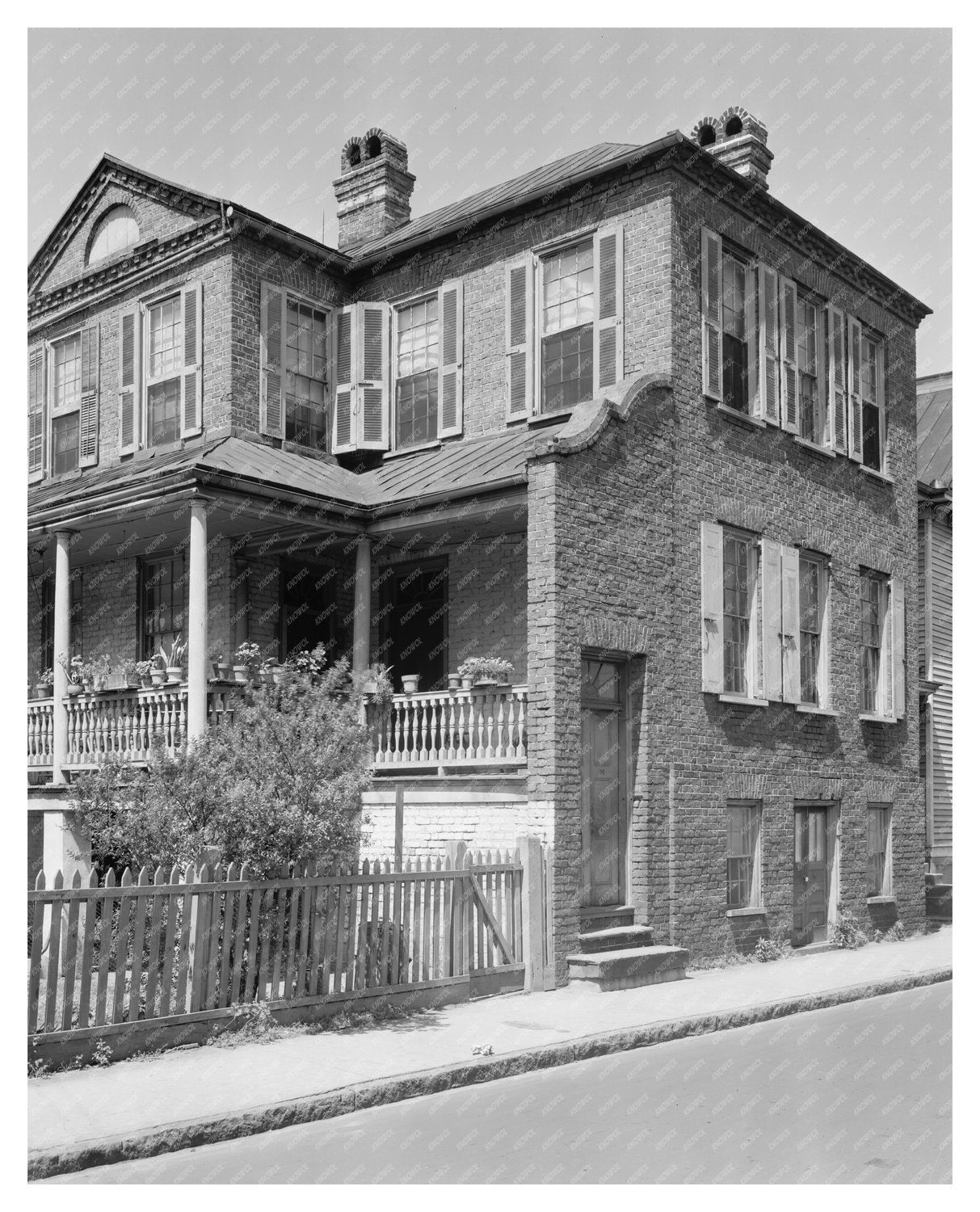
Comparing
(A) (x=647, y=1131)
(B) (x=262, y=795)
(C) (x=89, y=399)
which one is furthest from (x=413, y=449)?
(A) (x=647, y=1131)

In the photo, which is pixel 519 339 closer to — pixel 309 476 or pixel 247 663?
pixel 309 476

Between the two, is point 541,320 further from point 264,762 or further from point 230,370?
point 264,762

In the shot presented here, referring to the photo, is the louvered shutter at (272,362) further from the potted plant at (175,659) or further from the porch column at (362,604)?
the potted plant at (175,659)

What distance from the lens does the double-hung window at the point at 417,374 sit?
1831cm

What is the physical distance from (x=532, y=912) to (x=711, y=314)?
7.58 m

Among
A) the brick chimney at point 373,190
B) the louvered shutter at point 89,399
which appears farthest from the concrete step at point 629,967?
the brick chimney at point 373,190

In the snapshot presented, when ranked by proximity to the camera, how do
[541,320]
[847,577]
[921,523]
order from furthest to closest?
[921,523]
[847,577]
[541,320]

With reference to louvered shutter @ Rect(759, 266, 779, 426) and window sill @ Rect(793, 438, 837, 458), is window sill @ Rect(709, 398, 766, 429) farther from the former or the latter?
window sill @ Rect(793, 438, 837, 458)

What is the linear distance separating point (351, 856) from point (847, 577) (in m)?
9.14

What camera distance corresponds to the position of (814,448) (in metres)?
18.3

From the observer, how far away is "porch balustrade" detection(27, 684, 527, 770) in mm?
14391

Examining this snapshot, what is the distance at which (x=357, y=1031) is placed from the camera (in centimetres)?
1063

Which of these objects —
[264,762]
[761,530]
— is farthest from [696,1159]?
[761,530]

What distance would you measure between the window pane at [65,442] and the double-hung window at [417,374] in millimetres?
4983
